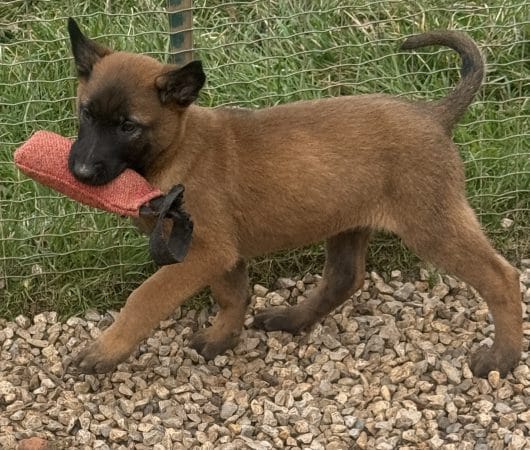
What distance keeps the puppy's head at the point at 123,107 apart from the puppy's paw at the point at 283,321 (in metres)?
1.23

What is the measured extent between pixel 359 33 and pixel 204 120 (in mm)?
2333

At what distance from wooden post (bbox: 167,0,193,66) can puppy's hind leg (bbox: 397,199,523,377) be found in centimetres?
146

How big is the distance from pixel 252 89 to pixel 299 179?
5.36 ft

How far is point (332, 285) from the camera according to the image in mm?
5520

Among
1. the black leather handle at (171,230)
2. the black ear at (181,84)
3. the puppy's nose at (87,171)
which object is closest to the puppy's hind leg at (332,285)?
the black leather handle at (171,230)

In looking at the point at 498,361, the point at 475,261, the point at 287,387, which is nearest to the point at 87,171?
the point at 287,387

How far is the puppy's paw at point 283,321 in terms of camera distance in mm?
5555

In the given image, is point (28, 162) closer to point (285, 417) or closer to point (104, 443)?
point (104, 443)

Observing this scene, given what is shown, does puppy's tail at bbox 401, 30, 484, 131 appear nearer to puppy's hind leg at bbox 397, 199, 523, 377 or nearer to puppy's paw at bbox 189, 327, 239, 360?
puppy's hind leg at bbox 397, 199, 523, 377

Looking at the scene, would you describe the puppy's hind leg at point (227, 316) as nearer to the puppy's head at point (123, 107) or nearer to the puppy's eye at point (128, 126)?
the puppy's head at point (123, 107)

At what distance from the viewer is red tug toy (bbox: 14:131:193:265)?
A: 4480 mm

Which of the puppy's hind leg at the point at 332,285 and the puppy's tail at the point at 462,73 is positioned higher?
the puppy's tail at the point at 462,73

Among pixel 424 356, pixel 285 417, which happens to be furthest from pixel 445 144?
pixel 285 417

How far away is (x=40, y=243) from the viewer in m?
5.85
